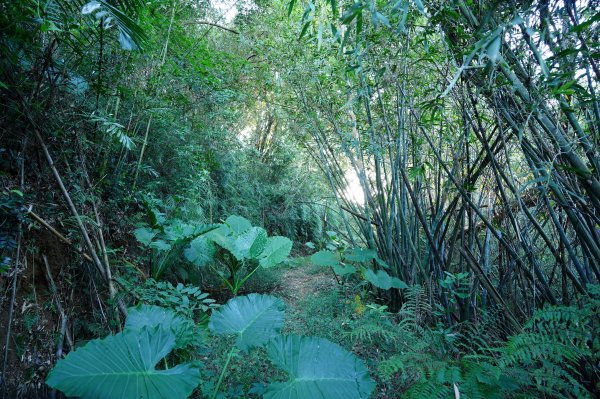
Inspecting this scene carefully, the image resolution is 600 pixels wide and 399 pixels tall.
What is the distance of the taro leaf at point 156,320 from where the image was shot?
1339 mm

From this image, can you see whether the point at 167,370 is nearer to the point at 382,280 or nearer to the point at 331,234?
the point at 382,280

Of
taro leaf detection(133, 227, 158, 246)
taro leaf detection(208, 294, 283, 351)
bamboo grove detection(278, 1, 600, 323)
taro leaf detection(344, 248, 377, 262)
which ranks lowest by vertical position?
taro leaf detection(208, 294, 283, 351)

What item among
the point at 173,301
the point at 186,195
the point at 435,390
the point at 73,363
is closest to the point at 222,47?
the point at 186,195

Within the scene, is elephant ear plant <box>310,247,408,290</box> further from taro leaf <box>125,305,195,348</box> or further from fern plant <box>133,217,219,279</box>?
taro leaf <box>125,305,195,348</box>

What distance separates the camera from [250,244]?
2.78 meters

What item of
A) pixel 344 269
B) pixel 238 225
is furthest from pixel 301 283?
pixel 344 269

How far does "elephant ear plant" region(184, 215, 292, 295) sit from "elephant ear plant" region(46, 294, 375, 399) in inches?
51.6

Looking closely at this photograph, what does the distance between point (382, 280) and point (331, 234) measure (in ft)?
3.16

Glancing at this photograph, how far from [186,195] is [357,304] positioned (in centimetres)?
193

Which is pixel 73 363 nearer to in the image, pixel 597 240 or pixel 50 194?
pixel 50 194

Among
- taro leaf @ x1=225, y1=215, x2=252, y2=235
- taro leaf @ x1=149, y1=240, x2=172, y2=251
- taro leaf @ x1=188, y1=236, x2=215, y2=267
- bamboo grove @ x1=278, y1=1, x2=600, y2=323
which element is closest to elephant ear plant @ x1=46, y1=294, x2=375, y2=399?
bamboo grove @ x1=278, y1=1, x2=600, y2=323

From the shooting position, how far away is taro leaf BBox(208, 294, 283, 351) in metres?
1.29

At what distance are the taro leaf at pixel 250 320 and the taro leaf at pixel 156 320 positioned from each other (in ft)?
0.36

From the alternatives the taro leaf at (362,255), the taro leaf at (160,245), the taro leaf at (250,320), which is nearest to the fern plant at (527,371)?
the taro leaf at (250,320)
